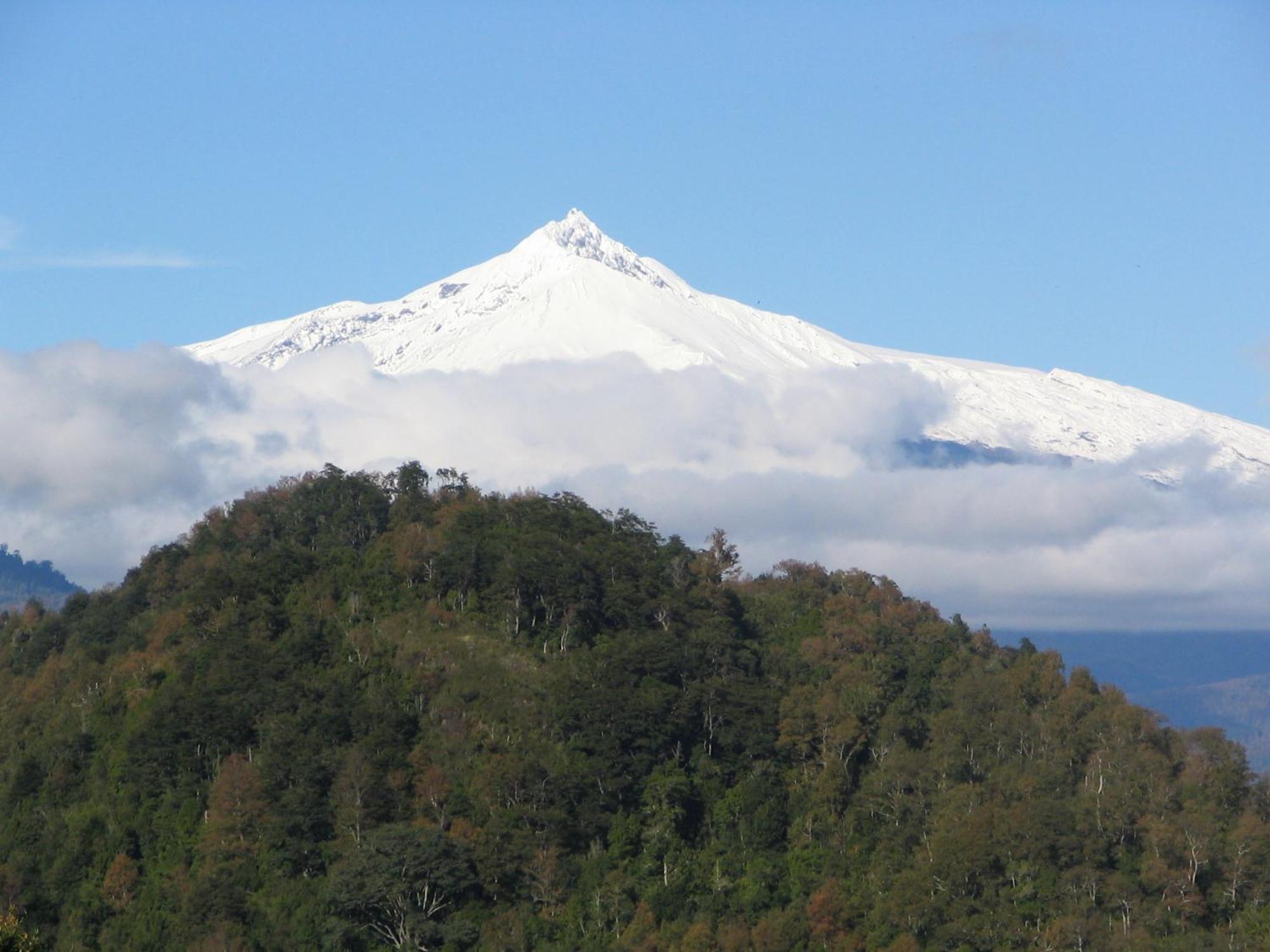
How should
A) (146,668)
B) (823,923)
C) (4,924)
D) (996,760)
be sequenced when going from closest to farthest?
(4,924)
(823,923)
(996,760)
(146,668)

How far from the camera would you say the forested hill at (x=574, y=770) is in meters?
61.6

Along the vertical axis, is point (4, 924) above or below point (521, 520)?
below

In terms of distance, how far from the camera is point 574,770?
6775 cm

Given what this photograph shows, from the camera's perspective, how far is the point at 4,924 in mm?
36438

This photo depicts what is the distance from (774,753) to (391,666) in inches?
626

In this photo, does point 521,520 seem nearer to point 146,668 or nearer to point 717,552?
point 717,552

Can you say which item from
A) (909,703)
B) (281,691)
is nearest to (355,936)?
(281,691)

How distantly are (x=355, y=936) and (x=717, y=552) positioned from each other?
92.7ft

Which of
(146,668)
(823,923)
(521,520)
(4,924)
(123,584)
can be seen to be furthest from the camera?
(123,584)

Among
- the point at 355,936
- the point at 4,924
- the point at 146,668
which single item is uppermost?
the point at 146,668

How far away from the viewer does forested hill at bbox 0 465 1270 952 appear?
61.6 meters

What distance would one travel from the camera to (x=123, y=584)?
88.4m

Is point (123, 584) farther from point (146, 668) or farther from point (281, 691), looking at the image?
point (281, 691)

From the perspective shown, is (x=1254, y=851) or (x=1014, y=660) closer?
(x=1254, y=851)
